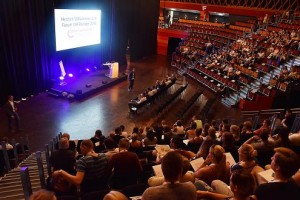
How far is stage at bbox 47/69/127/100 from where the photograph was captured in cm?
1256

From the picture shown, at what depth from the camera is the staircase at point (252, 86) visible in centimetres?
1306

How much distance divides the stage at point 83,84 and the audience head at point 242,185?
427 inches

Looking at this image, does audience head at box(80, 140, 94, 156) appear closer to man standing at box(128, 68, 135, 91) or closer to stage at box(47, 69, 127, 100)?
stage at box(47, 69, 127, 100)

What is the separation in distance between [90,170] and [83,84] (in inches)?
432

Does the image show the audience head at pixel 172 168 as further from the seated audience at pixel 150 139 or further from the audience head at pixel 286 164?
the seated audience at pixel 150 139

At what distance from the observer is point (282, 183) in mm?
2369

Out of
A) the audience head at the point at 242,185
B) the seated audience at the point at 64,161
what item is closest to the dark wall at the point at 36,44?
the seated audience at the point at 64,161

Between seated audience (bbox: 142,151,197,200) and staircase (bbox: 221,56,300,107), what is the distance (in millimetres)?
11232

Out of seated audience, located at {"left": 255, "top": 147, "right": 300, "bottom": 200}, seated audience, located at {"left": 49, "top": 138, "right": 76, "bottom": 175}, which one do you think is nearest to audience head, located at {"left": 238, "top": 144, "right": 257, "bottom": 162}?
seated audience, located at {"left": 255, "top": 147, "right": 300, "bottom": 200}

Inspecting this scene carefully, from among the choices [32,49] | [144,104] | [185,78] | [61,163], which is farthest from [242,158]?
[185,78]

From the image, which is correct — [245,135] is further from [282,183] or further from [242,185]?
[242,185]

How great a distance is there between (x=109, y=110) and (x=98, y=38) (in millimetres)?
6724

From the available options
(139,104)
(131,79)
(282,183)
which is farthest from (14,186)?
(131,79)

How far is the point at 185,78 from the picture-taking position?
17578 mm
